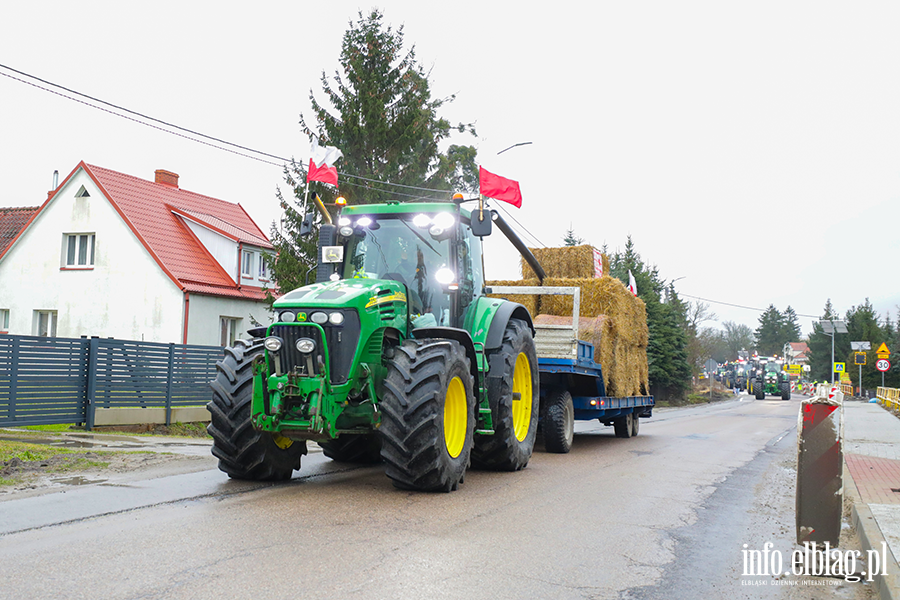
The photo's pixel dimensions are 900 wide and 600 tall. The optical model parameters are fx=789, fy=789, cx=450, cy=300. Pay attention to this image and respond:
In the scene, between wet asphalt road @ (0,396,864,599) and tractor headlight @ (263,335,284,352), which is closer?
wet asphalt road @ (0,396,864,599)

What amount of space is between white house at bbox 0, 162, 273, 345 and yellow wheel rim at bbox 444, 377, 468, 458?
20336 millimetres

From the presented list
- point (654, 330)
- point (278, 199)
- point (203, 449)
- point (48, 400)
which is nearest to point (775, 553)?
point (203, 449)

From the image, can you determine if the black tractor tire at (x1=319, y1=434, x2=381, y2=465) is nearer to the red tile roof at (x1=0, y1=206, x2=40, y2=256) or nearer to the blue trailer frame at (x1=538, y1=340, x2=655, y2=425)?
the blue trailer frame at (x1=538, y1=340, x2=655, y2=425)

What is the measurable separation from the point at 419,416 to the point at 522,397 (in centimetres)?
372

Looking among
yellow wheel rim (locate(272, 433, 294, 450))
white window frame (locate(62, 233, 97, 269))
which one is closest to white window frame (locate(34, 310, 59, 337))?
white window frame (locate(62, 233, 97, 269))

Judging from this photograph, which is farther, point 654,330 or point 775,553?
point 654,330

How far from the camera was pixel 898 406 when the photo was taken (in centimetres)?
2797

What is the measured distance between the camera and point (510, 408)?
9320 mm

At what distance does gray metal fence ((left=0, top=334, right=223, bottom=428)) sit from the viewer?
13266mm

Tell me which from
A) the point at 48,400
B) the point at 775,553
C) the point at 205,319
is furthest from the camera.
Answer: the point at 205,319

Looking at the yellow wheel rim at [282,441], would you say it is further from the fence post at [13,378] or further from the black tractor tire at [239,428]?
the fence post at [13,378]

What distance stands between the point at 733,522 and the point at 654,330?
1283 inches

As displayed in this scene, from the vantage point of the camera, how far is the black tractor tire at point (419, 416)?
7.06 m

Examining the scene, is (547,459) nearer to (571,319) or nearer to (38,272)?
(571,319)
